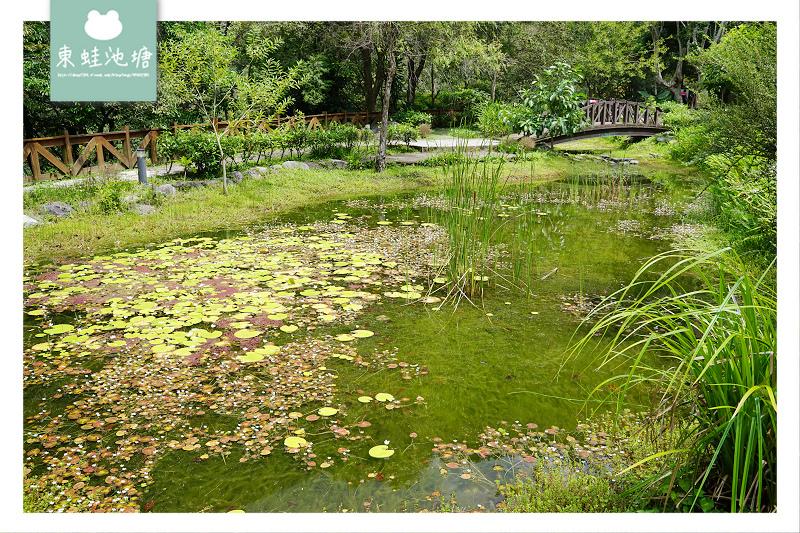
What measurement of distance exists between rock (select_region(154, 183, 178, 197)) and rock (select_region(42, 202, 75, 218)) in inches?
38.0

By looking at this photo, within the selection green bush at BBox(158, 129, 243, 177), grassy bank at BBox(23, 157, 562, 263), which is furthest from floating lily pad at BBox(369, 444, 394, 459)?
green bush at BBox(158, 129, 243, 177)

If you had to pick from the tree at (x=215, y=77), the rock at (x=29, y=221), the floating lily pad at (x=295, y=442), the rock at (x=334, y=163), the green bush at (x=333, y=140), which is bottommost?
the floating lily pad at (x=295, y=442)

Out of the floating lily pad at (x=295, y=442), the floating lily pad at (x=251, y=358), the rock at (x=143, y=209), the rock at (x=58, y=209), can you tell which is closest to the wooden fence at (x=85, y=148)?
the rock at (x=58, y=209)

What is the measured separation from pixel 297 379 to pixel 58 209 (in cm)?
425

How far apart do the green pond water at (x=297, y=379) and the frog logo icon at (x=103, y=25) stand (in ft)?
4.82

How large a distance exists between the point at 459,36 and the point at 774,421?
8.66m

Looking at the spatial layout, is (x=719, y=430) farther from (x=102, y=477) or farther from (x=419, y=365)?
(x=102, y=477)

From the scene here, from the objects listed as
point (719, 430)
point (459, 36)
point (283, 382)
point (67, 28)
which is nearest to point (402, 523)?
point (719, 430)

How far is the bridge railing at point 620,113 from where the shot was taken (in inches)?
489

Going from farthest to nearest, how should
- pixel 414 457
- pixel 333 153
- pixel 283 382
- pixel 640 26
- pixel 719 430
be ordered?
pixel 640 26, pixel 333 153, pixel 283 382, pixel 414 457, pixel 719 430

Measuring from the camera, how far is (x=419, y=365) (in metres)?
2.97

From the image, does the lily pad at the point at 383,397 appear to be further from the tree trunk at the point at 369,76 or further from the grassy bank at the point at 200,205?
the tree trunk at the point at 369,76

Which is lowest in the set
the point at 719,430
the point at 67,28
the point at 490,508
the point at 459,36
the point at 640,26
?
the point at 490,508

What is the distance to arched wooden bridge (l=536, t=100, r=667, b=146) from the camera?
40.4ft
